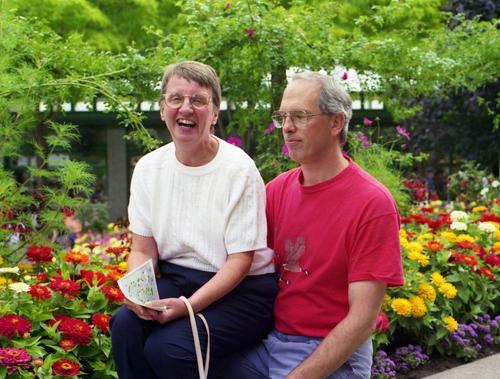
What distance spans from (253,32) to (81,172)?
9.17ft

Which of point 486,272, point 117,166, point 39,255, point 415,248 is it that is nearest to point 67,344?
point 39,255

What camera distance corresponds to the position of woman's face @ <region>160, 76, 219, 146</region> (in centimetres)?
274

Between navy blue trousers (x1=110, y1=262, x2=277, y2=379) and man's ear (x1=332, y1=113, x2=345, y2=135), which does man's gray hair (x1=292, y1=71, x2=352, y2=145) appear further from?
navy blue trousers (x1=110, y1=262, x2=277, y2=379)

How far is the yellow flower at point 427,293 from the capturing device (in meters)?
4.53

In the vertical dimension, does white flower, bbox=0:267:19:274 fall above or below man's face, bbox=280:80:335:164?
below

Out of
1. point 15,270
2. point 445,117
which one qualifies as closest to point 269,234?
point 15,270

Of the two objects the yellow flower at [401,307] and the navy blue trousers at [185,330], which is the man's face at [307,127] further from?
the yellow flower at [401,307]

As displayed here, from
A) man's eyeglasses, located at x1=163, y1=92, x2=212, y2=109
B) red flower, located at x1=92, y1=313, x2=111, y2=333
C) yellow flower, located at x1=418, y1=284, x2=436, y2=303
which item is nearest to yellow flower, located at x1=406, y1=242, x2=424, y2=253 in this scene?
yellow flower, located at x1=418, y1=284, x2=436, y2=303

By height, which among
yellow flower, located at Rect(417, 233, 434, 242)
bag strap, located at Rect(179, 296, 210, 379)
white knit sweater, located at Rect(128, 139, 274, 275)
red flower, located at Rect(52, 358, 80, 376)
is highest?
white knit sweater, located at Rect(128, 139, 274, 275)

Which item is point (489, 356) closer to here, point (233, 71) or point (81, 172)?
point (81, 172)

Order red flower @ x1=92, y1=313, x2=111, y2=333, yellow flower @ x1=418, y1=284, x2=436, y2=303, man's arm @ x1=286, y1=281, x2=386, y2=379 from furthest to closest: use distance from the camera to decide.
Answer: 1. yellow flower @ x1=418, y1=284, x2=436, y2=303
2. red flower @ x1=92, y1=313, x2=111, y2=333
3. man's arm @ x1=286, y1=281, x2=386, y2=379

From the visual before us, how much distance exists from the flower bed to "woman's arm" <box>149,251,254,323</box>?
79cm

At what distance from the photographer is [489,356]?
4.79 m

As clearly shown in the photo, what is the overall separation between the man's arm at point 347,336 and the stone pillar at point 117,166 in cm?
1914
